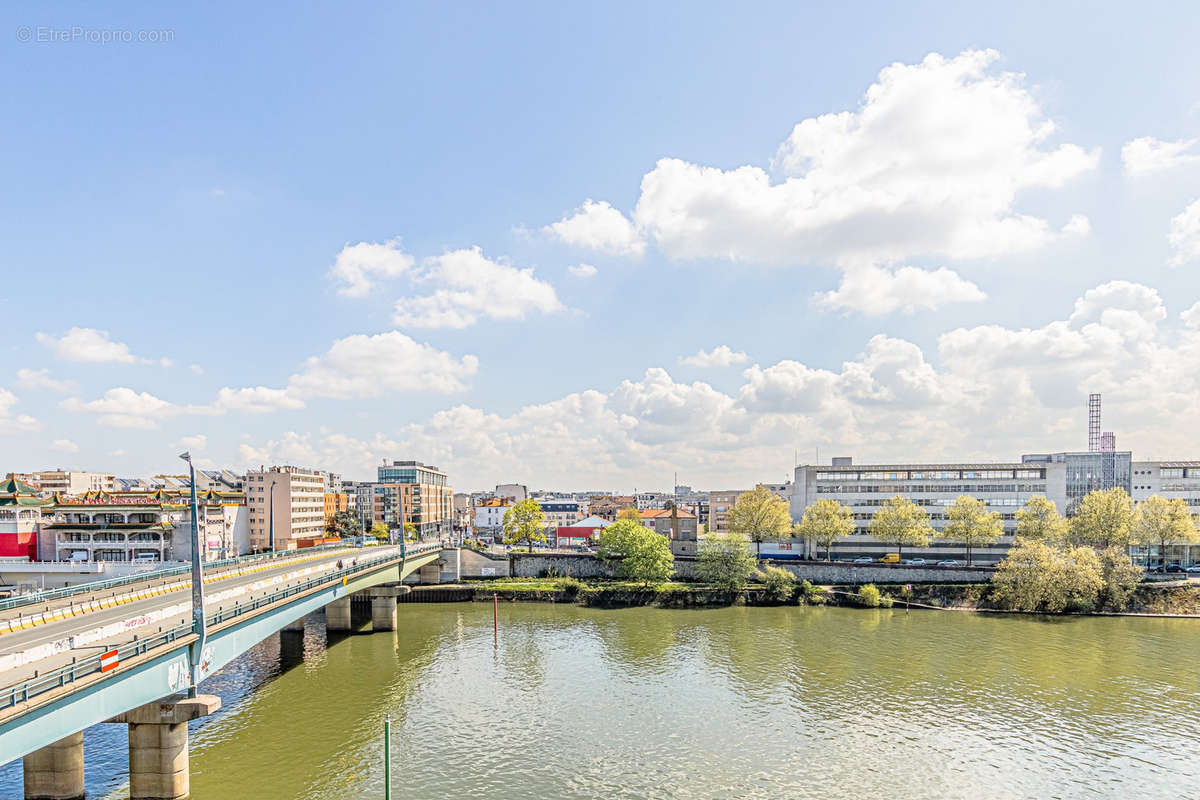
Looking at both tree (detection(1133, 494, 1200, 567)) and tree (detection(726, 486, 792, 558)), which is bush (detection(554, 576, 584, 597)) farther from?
tree (detection(1133, 494, 1200, 567))

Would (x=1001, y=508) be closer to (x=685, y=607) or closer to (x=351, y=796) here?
(x=685, y=607)

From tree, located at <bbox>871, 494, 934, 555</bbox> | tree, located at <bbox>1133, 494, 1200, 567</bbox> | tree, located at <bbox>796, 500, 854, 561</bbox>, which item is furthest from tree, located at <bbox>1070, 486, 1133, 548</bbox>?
tree, located at <bbox>796, 500, 854, 561</bbox>

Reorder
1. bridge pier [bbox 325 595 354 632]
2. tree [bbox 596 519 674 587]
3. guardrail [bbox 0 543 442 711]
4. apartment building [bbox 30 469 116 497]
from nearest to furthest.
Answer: guardrail [bbox 0 543 442 711], bridge pier [bbox 325 595 354 632], tree [bbox 596 519 674 587], apartment building [bbox 30 469 116 497]

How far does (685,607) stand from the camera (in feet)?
250

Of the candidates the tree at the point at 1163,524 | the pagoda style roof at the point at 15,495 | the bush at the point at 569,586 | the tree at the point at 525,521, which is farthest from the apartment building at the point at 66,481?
the tree at the point at 1163,524

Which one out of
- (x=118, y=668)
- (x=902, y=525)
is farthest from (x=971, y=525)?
(x=118, y=668)

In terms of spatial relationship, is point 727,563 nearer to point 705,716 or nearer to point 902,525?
point 902,525

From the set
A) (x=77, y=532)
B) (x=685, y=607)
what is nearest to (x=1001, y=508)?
(x=685, y=607)

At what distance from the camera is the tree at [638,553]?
82438 millimetres

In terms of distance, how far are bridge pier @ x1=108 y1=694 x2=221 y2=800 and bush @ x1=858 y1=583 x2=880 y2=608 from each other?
222ft

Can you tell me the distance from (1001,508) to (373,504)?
138 m

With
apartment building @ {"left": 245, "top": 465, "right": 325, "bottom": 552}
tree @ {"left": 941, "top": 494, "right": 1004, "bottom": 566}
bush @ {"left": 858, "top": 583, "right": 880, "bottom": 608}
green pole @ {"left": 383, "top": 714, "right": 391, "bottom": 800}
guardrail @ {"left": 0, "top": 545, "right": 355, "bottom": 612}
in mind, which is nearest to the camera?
green pole @ {"left": 383, "top": 714, "right": 391, "bottom": 800}

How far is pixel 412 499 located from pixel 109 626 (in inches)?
5602

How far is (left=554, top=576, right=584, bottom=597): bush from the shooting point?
79750mm
